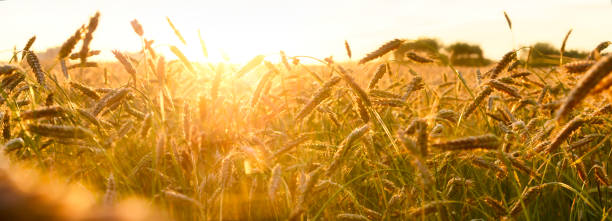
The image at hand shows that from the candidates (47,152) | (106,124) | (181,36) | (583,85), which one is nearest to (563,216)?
(583,85)

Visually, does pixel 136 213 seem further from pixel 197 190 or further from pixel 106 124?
pixel 106 124

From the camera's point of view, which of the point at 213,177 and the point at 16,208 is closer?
the point at 16,208

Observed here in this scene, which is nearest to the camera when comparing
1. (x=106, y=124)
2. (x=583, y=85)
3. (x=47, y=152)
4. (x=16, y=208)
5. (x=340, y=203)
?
(x=16, y=208)

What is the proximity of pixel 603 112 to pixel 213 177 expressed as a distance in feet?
5.08

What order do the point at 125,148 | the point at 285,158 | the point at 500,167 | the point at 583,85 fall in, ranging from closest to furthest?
the point at 583,85, the point at 500,167, the point at 125,148, the point at 285,158

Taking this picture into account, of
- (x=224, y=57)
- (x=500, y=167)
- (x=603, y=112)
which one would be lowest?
(x=500, y=167)

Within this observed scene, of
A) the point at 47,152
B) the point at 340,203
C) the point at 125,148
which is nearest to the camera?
the point at 340,203

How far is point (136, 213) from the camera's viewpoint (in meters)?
0.46

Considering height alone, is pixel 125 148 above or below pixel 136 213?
below

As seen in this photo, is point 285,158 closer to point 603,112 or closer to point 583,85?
point 603,112

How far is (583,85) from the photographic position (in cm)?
86

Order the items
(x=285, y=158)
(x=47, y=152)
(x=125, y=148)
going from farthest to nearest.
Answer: (x=285, y=158) → (x=125, y=148) → (x=47, y=152)

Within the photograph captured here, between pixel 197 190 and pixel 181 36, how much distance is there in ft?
2.71

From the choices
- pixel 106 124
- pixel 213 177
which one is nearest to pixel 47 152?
pixel 106 124
